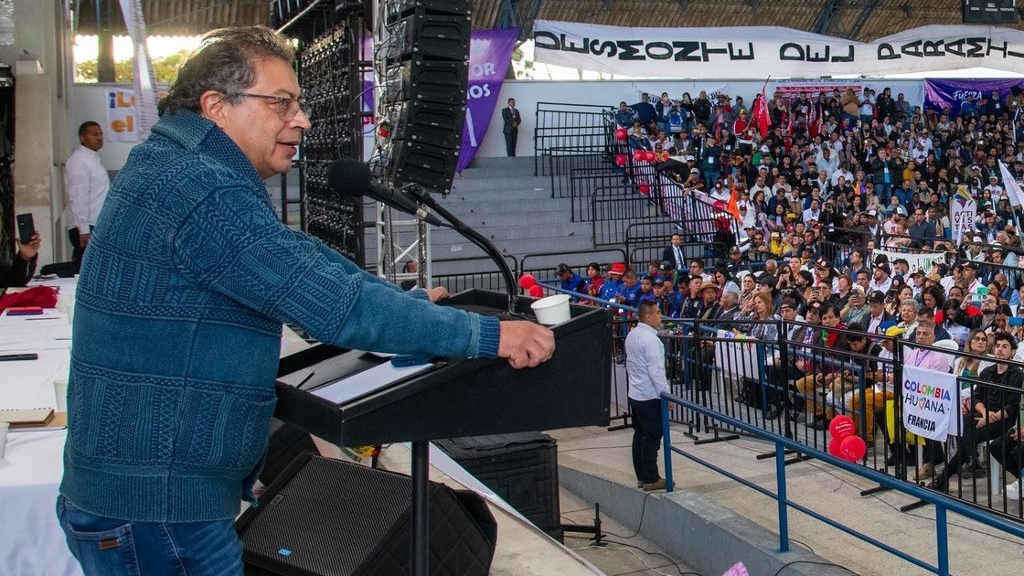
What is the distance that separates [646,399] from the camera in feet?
25.8

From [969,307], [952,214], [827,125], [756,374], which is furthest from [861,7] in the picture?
[756,374]

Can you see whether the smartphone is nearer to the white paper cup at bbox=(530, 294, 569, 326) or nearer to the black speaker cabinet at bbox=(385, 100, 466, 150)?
the black speaker cabinet at bbox=(385, 100, 466, 150)

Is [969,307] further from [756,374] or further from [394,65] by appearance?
[394,65]

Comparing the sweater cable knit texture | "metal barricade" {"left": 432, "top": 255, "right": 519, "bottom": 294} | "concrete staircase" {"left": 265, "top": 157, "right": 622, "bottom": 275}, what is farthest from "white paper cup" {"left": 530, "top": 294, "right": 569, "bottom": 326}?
"concrete staircase" {"left": 265, "top": 157, "right": 622, "bottom": 275}

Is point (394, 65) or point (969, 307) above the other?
point (394, 65)

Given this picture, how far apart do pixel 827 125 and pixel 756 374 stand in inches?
593

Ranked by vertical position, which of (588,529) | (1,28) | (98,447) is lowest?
(588,529)

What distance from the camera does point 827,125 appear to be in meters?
23.1

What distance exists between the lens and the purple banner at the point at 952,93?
24.6 m

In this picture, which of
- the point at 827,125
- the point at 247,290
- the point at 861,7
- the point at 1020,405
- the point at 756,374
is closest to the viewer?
the point at 247,290

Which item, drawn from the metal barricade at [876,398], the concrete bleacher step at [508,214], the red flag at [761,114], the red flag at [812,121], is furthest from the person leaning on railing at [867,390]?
the red flag at [812,121]

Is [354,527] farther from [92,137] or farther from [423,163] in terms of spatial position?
[92,137]

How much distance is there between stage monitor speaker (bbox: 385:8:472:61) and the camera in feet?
27.9

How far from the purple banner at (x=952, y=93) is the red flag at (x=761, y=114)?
5030 mm
